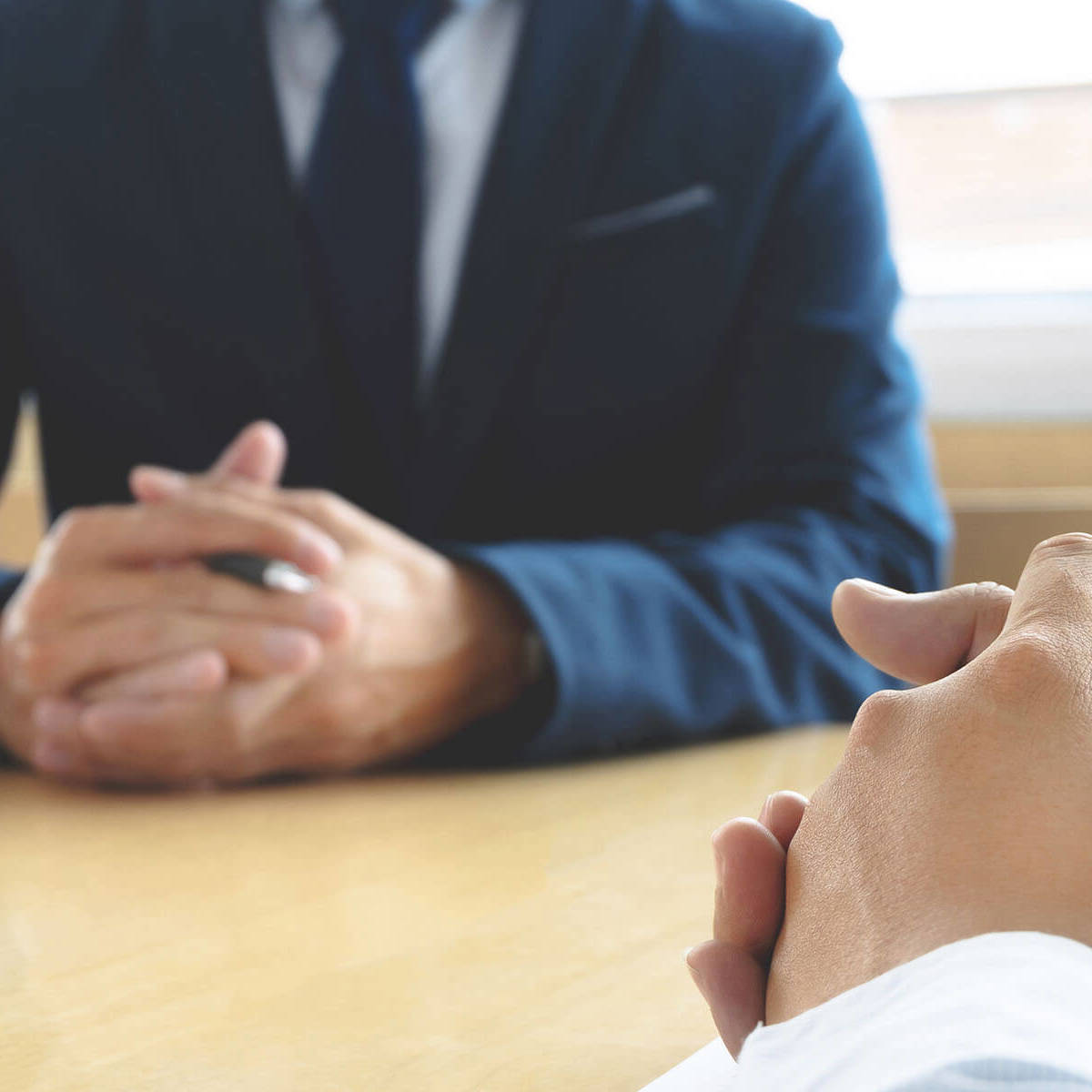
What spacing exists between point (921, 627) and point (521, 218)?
605 millimetres

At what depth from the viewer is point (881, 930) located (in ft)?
0.70

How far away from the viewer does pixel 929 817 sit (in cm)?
22

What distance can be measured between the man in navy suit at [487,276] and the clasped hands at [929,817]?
0.44 m

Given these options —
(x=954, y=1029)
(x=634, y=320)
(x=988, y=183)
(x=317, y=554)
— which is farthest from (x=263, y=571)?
(x=988, y=183)

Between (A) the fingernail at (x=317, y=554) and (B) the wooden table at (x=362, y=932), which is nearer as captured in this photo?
(B) the wooden table at (x=362, y=932)

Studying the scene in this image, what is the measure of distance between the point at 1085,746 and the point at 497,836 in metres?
0.28

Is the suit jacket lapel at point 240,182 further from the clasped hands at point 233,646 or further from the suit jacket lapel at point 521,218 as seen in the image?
the clasped hands at point 233,646

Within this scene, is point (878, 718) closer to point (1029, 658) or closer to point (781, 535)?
point (1029, 658)

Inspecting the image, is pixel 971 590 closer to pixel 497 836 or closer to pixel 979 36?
pixel 497 836

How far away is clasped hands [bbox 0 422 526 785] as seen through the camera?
57 cm

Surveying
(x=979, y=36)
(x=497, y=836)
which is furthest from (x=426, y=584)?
(x=979, y=36)

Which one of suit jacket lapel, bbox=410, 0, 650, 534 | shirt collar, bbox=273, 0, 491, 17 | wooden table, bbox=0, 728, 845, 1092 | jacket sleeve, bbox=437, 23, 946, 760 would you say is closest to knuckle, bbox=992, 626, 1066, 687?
wooden table, bbox=0, 728, 845, 1092

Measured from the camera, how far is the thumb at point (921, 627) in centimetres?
27

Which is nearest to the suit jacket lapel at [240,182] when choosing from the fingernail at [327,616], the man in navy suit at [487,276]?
the man in navy suit at [487,276]
